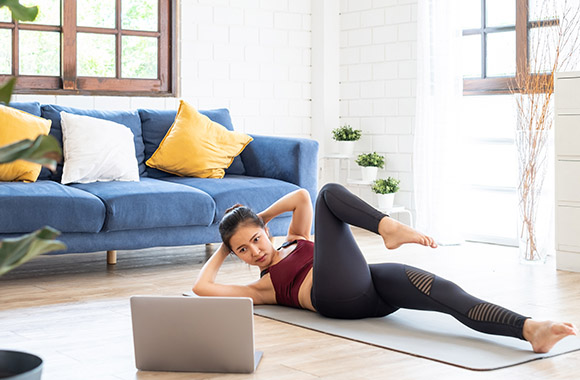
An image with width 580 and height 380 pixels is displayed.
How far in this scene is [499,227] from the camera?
563 cm

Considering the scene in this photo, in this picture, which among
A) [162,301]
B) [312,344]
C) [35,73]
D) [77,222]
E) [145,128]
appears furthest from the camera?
[35,73]

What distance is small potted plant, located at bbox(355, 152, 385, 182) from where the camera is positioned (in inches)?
239

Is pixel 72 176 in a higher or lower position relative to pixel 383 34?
lower

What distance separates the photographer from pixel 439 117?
5.61 metres

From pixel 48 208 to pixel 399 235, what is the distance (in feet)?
6.51

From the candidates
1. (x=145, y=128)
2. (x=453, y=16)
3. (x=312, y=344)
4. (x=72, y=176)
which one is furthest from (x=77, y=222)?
(x=453, y=16)

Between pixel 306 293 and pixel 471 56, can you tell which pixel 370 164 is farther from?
pixel 306 293

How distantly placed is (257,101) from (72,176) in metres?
2.21

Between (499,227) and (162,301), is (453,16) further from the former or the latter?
(162,301)

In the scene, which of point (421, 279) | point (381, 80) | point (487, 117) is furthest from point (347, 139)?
point (421, 279)

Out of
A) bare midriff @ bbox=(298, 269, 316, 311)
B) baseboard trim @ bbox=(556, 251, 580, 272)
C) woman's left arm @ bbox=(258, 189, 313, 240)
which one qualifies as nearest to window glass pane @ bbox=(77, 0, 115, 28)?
woman's left arm @ bbox=(258, 189, 313, 240)

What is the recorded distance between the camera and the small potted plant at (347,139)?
6289 millimetres

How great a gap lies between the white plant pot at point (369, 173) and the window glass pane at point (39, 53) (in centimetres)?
235

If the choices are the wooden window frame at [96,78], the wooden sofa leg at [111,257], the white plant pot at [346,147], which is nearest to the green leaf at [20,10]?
the wooden sofa leg at [111,257]
